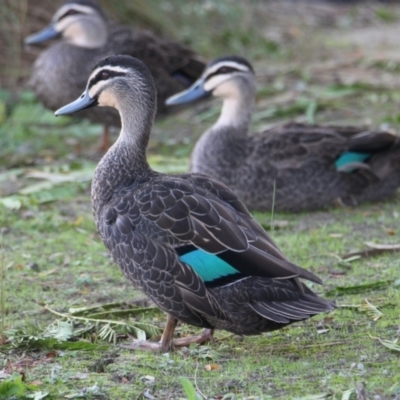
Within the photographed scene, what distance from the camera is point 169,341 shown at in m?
4.61

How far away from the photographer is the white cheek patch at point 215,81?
309 inches

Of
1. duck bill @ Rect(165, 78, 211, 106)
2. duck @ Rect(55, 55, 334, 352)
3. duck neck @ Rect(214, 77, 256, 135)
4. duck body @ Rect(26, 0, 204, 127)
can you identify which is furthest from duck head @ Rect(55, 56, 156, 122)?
duck body @ Rect(26, 0, 204, 127)

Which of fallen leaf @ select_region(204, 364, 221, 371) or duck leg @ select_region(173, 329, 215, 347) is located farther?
duck leg @ select_region(173, 329, 215, 347)

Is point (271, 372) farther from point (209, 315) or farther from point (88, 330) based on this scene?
point (88, 330)

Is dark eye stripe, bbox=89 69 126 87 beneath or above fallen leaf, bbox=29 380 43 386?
above

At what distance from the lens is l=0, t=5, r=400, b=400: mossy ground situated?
4.10m

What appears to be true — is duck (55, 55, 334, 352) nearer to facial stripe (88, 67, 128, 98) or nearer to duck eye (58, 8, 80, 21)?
facial stripe (88, 67, 128, 98)

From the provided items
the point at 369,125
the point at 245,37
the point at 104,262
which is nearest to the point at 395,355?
the point at 104,262

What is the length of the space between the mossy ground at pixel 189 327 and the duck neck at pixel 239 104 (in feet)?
2.20

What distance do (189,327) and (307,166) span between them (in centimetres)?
258

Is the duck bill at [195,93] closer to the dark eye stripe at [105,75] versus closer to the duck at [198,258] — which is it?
the dark eye stripe at [105,75]

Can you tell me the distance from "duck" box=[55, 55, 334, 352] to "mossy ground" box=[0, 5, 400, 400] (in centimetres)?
21

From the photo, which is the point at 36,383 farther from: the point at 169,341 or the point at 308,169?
the point at 308,169

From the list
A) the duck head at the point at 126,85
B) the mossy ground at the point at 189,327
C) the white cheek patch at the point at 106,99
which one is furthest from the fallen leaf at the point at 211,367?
the white cheek patch at the point at 106,99
